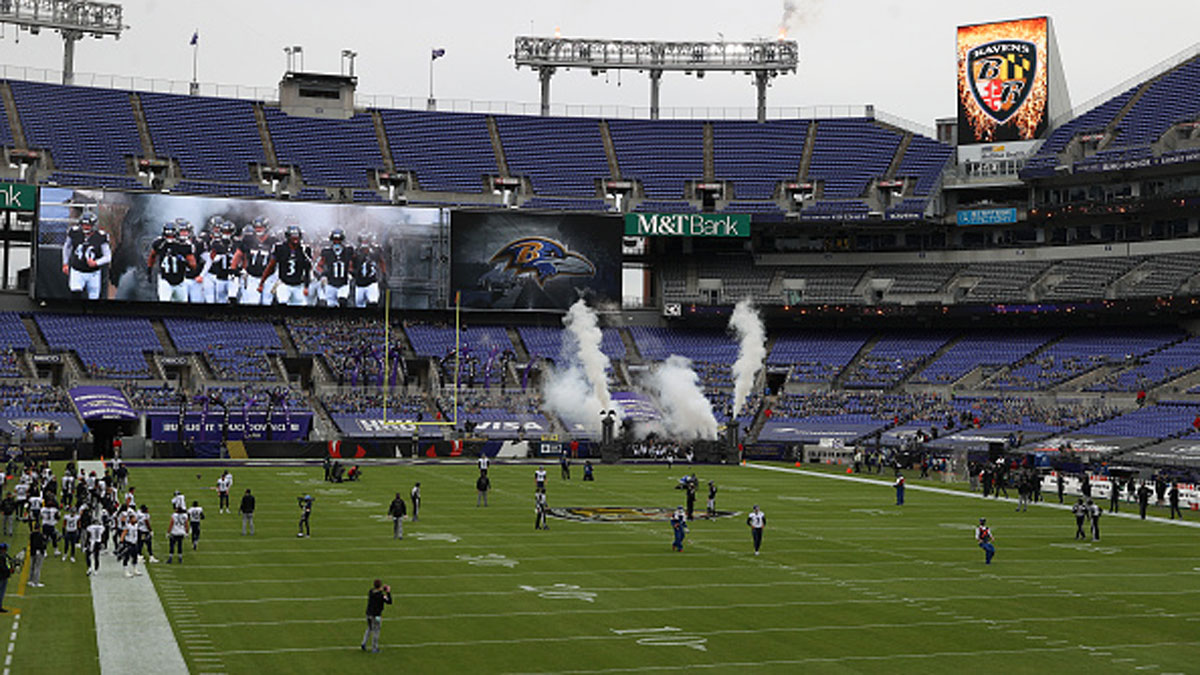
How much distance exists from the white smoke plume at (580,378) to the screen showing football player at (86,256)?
87.2 ft

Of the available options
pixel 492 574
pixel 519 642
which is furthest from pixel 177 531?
pixel 519 642

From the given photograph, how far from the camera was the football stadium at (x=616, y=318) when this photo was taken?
139ft

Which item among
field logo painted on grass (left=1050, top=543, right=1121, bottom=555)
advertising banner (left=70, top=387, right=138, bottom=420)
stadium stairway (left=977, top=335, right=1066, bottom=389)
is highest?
stadium stairway (left=977, top=335, right=1066, bottom=389)

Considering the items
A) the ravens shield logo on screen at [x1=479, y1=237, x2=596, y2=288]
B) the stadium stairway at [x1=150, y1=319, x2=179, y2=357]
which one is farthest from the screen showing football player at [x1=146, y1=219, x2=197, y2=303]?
the ravens shield logo on screen at [x1=479, y1=237, x2=596, y2=288]

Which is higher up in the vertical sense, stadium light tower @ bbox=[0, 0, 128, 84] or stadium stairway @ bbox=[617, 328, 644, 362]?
stadium light tower @ bbox=[0, 0, 128, 84]

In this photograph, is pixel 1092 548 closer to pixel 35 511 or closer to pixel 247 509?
pixel 247 509

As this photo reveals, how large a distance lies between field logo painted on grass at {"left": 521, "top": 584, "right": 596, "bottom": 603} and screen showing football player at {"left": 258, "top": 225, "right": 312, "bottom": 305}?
185ft

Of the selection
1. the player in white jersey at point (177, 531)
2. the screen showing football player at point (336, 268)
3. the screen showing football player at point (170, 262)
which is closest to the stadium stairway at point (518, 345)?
the screen showing football player at point (336, 268)

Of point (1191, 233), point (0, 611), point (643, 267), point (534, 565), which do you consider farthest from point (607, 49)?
point (0, 611)

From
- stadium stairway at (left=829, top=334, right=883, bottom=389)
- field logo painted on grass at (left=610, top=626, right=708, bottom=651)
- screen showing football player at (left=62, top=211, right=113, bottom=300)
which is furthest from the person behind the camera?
stadium stairway at (left=829, top=334, right=883, bottom=389)

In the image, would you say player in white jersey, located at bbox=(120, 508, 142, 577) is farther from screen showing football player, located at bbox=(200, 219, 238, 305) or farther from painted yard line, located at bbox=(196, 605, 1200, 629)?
screen showing football player, located at bbox=(200, 219, 238, 305)

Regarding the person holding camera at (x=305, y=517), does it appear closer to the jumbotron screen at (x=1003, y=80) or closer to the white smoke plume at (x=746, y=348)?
the white smoke plume at (x=746, y=348)

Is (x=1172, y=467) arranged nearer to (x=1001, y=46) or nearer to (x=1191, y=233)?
(x=1191, y=233)

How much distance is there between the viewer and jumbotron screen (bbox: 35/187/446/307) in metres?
75.2
